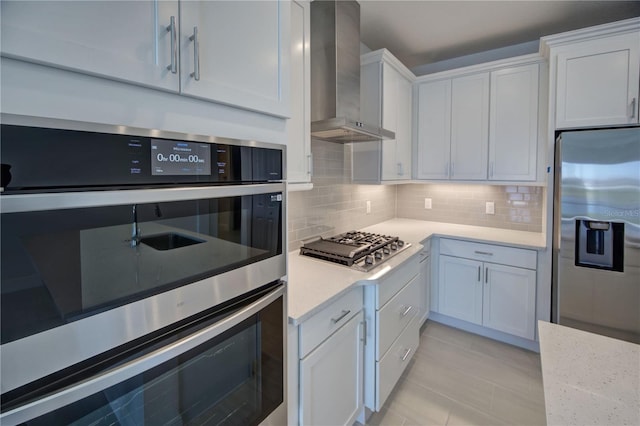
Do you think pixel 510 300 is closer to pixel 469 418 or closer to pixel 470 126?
pixel 469 418

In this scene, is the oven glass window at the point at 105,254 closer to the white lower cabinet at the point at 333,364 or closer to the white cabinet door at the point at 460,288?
the white lower cabinet at the point at 333,364

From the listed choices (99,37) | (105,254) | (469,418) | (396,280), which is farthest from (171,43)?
(469,418)

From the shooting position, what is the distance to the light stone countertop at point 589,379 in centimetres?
67

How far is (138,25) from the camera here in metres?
0.64

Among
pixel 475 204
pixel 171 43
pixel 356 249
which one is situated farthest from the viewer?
pixel 475 204

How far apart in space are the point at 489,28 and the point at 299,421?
325 cm

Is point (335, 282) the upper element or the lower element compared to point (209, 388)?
upper

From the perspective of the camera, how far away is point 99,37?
1.91ft

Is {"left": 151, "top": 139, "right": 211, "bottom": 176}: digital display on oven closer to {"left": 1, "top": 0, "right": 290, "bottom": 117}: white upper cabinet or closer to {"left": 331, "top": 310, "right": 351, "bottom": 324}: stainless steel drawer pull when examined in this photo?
{"left": 1, "top": 0, "right": 290, "bottom": 117}: white upper cabinet

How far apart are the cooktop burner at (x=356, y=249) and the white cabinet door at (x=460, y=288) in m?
0.86

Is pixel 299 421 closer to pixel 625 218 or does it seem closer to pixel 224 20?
pixel 224 20

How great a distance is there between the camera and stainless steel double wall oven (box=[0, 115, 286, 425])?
50 cm

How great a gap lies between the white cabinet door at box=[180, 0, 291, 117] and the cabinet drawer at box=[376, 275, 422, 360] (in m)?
1.29

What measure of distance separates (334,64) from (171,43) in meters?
1.44
